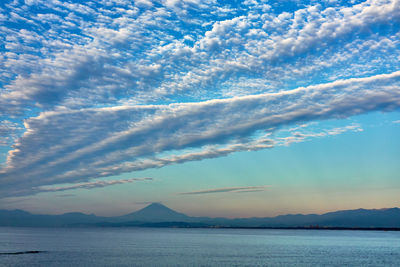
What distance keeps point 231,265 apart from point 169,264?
16.6m

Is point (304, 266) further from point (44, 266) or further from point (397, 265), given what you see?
point (44, 266)

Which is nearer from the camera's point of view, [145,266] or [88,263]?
[145,266]

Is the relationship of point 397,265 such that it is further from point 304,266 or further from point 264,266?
point 264,266

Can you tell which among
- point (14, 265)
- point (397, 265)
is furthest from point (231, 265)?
point (14, 265)

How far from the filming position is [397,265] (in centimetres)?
9719

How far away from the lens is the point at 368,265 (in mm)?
98000

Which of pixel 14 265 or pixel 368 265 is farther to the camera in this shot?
pixel 368 265

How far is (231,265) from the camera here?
91.8 m

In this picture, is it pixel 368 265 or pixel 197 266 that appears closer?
pixel 197 266

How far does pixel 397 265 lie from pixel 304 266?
27.9 m

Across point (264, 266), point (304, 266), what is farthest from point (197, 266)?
point (304, 266)

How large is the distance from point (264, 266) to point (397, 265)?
39135mm

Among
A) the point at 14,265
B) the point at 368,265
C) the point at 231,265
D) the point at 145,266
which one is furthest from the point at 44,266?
the point at 368,265

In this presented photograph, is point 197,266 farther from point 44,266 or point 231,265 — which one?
point 44,266
